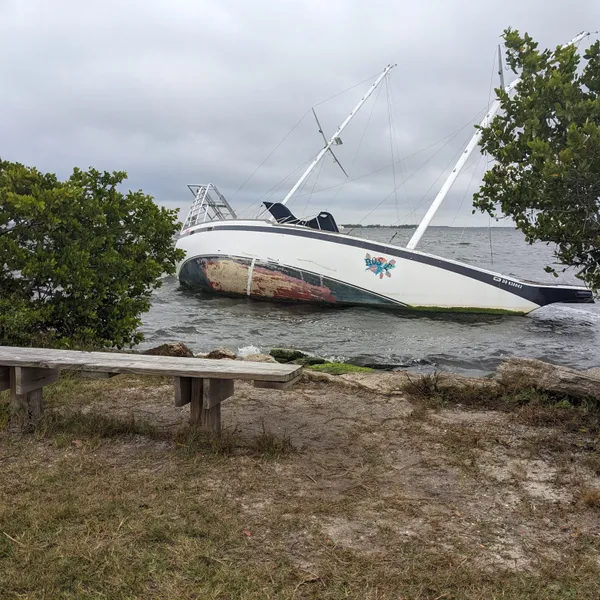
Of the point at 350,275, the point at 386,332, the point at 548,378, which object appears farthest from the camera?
the point at 350,275

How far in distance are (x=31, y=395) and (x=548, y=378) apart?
19.5 ft

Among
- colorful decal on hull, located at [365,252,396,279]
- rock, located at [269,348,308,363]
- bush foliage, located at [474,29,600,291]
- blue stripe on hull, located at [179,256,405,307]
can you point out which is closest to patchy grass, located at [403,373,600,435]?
bush foliage, located at [474,29,600,291]

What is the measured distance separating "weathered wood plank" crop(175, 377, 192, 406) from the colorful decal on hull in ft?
61.7

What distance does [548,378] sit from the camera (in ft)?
22.7

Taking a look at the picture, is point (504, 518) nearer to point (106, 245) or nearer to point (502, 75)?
point (106, 245)

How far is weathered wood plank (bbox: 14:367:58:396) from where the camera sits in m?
5.16

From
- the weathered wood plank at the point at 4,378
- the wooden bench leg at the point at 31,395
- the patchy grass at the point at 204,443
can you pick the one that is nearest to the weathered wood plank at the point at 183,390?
the patchy grass at the point at 204,443

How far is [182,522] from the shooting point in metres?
3.62

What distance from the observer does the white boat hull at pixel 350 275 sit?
74.7 feet

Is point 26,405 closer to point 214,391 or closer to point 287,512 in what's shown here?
point 214,391

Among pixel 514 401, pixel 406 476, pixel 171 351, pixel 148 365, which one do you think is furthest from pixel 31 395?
pixel 514 401

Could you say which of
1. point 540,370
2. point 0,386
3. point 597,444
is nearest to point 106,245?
point 0,386

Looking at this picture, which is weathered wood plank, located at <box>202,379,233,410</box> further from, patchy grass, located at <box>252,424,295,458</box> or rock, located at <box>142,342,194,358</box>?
rock, located at <box>142,342,194,358</box>

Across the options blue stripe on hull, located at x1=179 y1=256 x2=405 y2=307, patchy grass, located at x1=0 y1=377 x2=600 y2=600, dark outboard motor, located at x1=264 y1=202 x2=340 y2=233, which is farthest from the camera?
dark outboard motor, located at x1=264 y1=202 x2=340 y2=233
